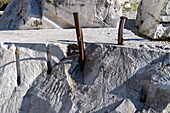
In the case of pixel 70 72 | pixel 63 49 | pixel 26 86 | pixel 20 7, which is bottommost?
pixel 26 86

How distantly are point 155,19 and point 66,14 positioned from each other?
7.84 ft

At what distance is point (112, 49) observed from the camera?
5.87 feet

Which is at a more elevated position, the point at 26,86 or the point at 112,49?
the point at 112,49

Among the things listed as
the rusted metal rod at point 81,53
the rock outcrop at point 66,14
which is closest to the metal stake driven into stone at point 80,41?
the rusted metal rod at point 81,53

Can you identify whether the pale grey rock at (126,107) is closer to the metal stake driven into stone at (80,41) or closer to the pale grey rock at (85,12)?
the metal stake driven into stone at (80,41)

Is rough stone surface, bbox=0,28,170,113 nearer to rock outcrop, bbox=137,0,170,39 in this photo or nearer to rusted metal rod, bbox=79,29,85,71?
rusted metal rod, bbox=79,29,85,71

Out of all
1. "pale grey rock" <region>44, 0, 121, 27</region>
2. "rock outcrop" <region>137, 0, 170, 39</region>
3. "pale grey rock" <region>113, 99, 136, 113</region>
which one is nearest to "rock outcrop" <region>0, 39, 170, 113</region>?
"pale grey rock" <region>113, 99, 136, 113</region>

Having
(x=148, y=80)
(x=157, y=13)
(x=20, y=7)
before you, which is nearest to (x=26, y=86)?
(x=148, y=80)

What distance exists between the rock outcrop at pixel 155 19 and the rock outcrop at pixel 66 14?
73.4 inches

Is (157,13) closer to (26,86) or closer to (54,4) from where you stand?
(54,4)

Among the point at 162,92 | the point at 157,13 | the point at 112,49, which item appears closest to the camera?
the point at 162,92

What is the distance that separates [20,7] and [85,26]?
95cm

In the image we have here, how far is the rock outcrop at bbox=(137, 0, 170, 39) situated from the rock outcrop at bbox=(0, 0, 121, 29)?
1.86 m

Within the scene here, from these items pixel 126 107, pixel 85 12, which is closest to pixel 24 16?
pixel 85 12
